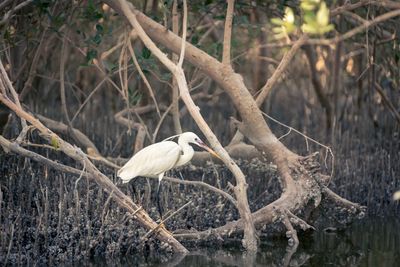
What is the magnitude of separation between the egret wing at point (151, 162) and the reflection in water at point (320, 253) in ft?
2.04

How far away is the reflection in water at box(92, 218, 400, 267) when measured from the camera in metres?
5.61

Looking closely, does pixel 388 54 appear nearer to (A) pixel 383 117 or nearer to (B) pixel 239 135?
(A) pixel 383 117

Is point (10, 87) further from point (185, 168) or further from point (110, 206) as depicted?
point (185, 168)

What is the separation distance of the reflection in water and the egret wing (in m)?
0.62

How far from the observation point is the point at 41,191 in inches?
236

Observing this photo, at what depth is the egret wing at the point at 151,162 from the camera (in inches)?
229

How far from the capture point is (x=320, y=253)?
6035 mm

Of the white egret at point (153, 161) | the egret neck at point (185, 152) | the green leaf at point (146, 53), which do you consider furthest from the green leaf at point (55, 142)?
the green leaf at point (146, 53)

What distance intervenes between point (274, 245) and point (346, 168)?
5.30 ft

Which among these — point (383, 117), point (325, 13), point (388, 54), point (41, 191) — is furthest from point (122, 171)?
point (383, 117)

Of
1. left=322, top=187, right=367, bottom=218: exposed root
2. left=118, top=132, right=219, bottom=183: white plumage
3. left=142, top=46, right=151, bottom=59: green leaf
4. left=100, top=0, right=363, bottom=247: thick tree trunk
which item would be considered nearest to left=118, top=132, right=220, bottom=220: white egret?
left=118, top=132, right=219, bottom=183: white plumage

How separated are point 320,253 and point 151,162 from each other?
55.5 inches

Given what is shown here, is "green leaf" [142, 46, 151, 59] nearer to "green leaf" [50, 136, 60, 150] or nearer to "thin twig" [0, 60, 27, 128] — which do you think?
"thin twig" [0, 60, 27, 128]

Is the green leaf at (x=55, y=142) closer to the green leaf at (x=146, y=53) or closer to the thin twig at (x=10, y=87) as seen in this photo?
the thin twig at (x=10, y=87)
